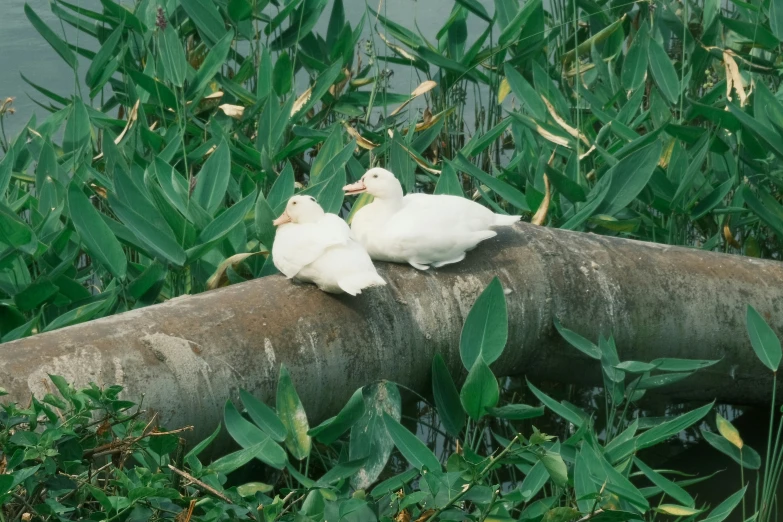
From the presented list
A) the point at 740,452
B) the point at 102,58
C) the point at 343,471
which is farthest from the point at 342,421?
the point at 102,58

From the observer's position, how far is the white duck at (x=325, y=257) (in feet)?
8.14

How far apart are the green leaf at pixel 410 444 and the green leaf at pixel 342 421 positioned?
77mm

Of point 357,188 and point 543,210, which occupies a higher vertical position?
point 357,188

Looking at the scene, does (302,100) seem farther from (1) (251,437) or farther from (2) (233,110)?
(1) (251,437)

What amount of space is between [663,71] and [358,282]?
1.80 meters

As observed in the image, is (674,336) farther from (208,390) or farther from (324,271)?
(208,390)

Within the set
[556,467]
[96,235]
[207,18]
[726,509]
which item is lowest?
[726,509]

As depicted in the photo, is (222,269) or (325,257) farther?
(222,269)

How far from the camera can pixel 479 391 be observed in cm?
228

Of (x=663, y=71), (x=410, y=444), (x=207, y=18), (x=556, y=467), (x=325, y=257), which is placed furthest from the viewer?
(x=207, y=18)

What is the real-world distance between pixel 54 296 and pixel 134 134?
3.43 feet

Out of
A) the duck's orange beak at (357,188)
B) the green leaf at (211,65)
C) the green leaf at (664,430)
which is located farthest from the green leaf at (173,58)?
the green leaf at (664,430)

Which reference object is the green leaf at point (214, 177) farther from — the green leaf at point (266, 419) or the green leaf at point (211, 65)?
the green leaf at point (266, 419)

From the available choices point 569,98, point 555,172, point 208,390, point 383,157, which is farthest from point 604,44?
point 208,390
